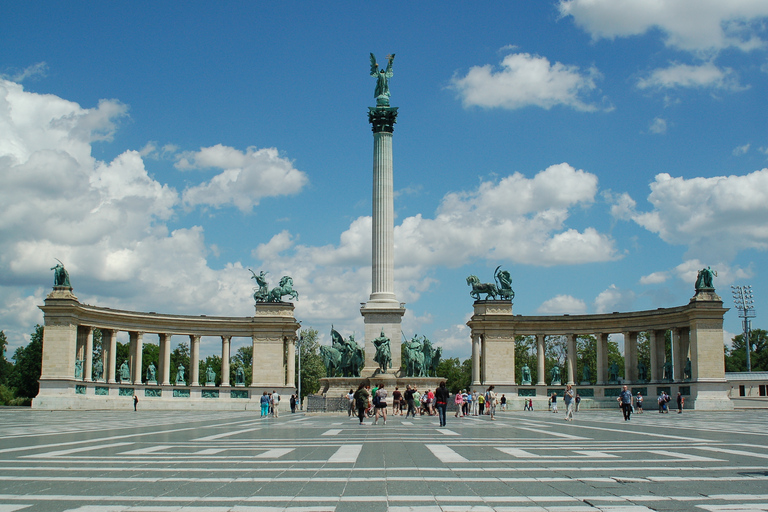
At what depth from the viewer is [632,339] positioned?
82.2m

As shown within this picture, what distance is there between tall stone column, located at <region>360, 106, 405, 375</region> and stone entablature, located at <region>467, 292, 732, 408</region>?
65.0 feet

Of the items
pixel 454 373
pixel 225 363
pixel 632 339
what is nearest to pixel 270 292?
pixel 225 363

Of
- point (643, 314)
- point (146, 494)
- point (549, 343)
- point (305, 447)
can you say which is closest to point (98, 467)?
point (146, 494)

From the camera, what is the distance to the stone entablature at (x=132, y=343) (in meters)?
73.8

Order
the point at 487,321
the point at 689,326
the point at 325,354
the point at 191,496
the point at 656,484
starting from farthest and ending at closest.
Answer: the point at 487,321, the point at 689,326, the point at 325,354, the point at 656,484, the point at 191,496

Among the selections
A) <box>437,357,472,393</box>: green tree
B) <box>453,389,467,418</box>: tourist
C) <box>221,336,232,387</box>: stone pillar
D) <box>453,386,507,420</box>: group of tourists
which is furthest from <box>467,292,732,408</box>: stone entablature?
<box>437,357,472,393</box>: green tree

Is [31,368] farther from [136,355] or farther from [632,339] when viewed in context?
[632,339]

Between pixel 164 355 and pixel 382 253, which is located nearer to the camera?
pixel 382 253

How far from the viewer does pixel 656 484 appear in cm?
1263

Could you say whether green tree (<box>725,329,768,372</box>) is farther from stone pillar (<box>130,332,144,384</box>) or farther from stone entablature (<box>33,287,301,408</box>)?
stone pillar (<box>130,332,144,384</box>)

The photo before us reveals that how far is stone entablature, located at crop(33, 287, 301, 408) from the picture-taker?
73812mm

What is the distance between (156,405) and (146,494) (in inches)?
2806

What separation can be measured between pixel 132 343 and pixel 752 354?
385 ft

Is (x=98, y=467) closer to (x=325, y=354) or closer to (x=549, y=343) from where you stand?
(x=325, y=354)
